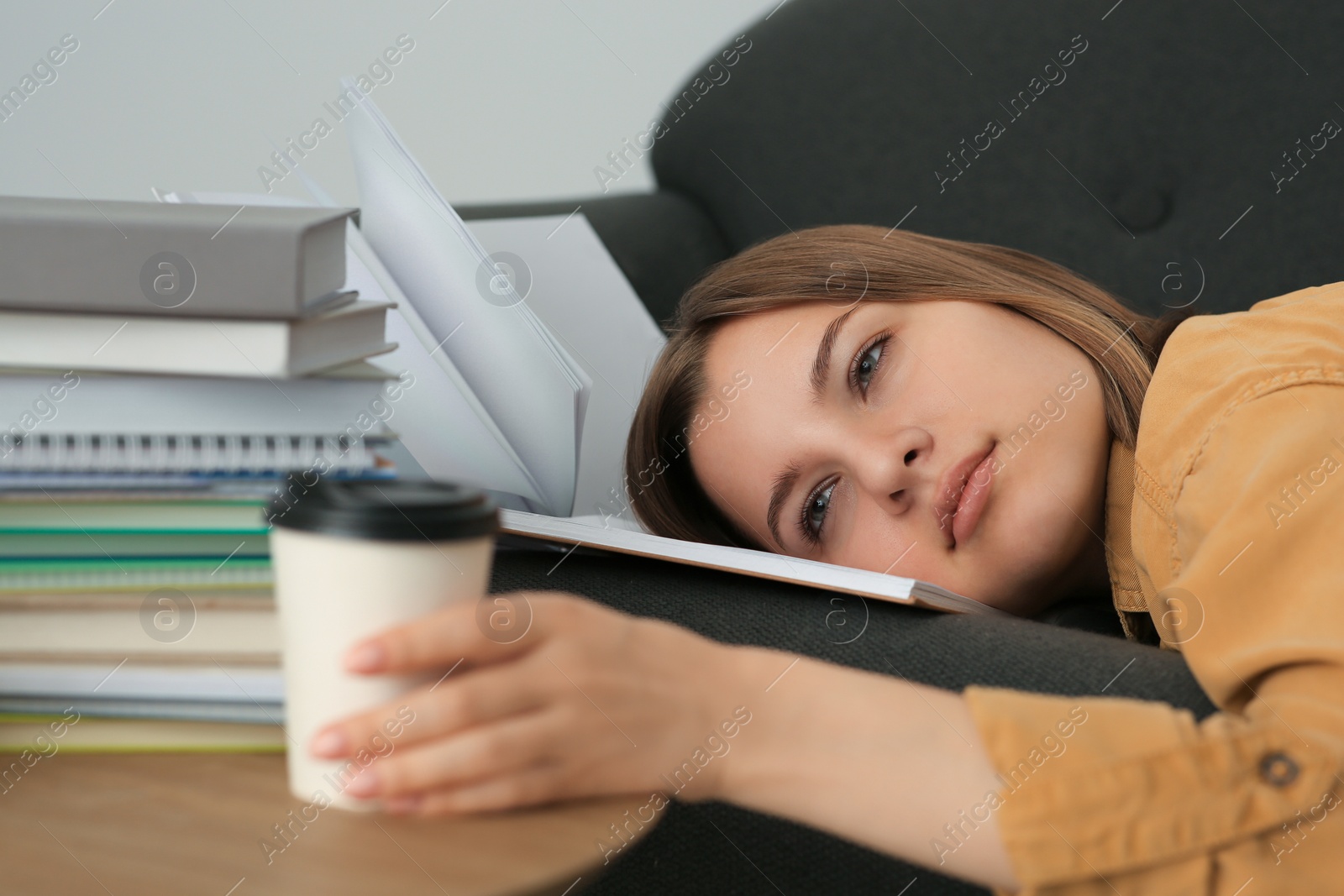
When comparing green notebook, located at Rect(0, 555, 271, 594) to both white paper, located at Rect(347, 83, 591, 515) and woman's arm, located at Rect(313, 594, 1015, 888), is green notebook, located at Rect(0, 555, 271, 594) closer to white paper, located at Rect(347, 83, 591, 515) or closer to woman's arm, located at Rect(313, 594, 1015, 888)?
woman's arm, located at Rect(313, 594, 1015, 888)

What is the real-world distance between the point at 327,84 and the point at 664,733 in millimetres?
1937

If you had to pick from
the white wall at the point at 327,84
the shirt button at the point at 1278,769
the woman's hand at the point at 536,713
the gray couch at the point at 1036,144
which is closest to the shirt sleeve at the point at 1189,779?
the shirt button at the point at 1278,769

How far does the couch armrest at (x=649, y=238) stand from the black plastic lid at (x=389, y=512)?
1220 mm

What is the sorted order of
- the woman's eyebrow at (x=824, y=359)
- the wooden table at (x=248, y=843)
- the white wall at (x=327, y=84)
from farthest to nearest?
the white wall at (x=327, y=84) < the woman's eyebrow at (x=824, y=359) < the wooden table at (x=248, y=843)

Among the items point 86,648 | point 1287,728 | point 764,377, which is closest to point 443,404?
point 764,377

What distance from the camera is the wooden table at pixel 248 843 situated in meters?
0.37

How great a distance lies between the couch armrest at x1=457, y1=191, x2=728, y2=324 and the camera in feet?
5.54

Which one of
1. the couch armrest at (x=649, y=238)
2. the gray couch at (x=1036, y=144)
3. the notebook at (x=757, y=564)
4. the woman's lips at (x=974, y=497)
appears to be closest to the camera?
the notebook at (x=757, y=564)

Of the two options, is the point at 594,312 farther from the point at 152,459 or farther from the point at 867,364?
the point at 152,459

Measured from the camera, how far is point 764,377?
117 cm

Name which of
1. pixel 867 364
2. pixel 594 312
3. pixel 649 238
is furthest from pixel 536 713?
pixel 649 238

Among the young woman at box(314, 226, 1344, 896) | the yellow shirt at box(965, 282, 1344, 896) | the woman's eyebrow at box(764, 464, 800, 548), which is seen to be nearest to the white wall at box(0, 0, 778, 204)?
the young woman at box(314, 226, 1344, 896)

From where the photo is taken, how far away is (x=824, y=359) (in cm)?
112

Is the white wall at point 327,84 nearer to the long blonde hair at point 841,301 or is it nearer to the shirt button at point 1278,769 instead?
the long blonde hair at point 841,301
